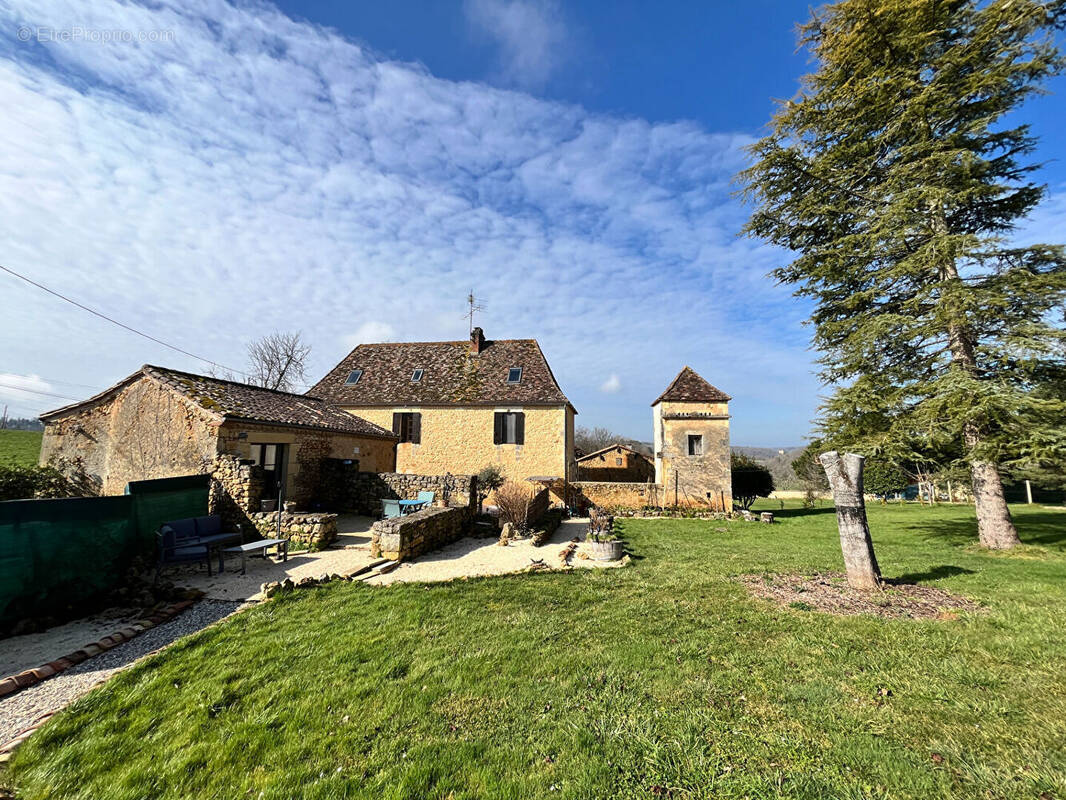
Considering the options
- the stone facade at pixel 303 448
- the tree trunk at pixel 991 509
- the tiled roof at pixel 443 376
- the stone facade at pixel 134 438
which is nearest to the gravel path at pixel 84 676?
the stone facade at pixel 303 448

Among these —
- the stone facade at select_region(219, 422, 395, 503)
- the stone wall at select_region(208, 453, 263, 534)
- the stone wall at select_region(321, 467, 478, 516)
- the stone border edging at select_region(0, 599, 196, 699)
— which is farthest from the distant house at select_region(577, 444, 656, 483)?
the stone border edging at select_region(0, 599, 196, 699)

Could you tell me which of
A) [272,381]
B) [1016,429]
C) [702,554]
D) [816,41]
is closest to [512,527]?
[702,554]

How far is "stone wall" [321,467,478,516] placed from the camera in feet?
41.9

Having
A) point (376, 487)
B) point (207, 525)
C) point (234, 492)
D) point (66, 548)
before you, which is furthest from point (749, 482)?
point (66, 548)

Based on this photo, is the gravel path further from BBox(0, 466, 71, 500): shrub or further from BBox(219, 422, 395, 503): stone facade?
BBox(0, 466, 71, 500): shrub

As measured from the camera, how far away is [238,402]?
10977mm

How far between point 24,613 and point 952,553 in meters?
17.0

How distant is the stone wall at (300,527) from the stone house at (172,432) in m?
1.02

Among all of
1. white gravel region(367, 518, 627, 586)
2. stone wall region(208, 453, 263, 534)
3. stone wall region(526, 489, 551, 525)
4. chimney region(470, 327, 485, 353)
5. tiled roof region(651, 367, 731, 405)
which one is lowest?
white gravel region(367, 518, 627, 586)

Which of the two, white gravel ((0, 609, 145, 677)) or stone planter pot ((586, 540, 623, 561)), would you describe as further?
stone planter pot ((586, 540, 623, 561))

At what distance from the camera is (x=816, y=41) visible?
12641 millimetres

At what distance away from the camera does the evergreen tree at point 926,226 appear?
9.08 m

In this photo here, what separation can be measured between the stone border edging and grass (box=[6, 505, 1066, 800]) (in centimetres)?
85

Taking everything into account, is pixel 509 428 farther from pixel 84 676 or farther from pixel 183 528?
pixel 84 676
